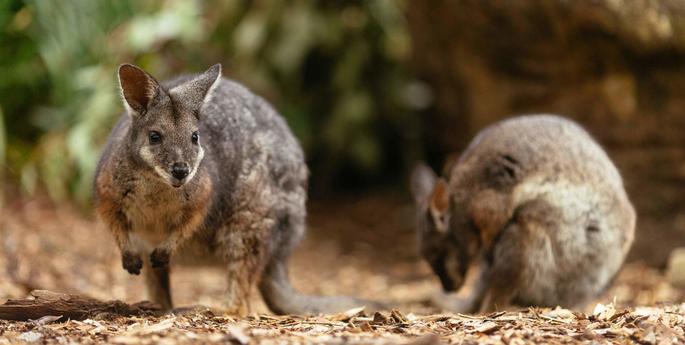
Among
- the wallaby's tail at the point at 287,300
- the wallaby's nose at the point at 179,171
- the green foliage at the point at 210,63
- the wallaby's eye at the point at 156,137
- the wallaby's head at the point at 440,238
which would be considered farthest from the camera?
the green foliage at the point at 210,63

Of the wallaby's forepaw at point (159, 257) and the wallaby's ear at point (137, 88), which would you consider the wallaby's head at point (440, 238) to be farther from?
the wallaby's ear at point (137, 88)

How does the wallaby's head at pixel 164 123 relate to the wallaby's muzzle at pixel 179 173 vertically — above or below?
above

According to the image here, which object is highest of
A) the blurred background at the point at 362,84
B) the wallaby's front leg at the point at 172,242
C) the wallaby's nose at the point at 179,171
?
the blurred background at the point at 362,84

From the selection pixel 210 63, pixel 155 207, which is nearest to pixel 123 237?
pixel 155 207

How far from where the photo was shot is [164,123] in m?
5.11

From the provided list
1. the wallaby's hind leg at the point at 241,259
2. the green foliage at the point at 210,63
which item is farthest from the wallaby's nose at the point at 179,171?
the green foliage at the point at 210,63

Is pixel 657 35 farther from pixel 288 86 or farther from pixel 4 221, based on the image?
pixel 4 221

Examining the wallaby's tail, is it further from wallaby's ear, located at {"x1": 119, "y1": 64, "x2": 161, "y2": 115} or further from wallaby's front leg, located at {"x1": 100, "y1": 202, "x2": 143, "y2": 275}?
wallaby's ear, located at {"x1": 119, "y1": 64, "x2": 161, "y2": 115}

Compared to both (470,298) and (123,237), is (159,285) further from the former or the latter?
(470,298)

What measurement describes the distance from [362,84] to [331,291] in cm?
449

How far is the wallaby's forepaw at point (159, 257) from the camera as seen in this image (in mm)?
5473

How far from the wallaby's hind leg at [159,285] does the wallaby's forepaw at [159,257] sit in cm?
57

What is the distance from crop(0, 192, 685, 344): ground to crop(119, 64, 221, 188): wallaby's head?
89 cm

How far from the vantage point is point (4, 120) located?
10289 mm
